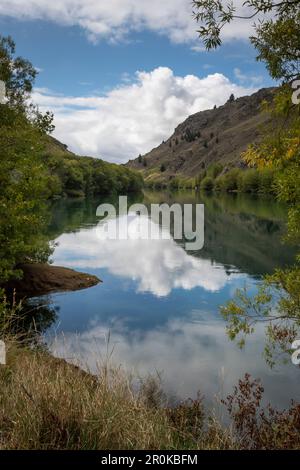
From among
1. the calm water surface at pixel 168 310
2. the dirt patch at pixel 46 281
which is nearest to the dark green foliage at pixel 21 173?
the dirt patch at pixel 46 281

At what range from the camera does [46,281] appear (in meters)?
30.7

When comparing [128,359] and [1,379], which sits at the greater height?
[1,379]

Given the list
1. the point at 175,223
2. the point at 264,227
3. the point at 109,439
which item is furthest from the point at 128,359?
the point at 175,223

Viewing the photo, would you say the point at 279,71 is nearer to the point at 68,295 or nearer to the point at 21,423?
the point at 21,423

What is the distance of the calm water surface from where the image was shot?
18.0m

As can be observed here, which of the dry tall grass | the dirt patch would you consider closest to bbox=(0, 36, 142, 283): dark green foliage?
the dirt patch

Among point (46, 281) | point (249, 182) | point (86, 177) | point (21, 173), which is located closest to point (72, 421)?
point (21, 173)

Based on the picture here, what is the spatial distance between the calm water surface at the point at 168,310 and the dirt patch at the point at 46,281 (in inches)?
41.0

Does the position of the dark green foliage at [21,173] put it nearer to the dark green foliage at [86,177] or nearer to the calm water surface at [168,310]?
the calm water surface at [168,310]

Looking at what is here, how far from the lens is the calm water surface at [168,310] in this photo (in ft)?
59.2

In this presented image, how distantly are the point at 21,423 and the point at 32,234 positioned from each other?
2228cm

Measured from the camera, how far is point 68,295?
30.4m

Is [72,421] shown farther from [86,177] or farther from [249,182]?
[249,182]

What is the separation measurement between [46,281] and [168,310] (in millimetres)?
8723
